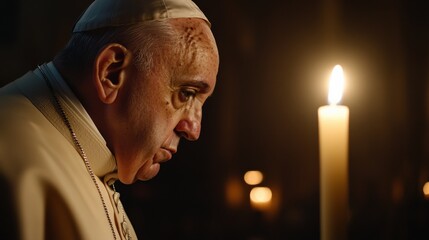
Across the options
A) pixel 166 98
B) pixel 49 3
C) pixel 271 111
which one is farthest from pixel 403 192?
pixel 166 98

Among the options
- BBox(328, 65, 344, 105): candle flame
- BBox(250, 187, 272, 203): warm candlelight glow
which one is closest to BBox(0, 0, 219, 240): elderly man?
BBox(328, 65, 344, 105): candle flame

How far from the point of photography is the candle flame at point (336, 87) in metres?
1.46

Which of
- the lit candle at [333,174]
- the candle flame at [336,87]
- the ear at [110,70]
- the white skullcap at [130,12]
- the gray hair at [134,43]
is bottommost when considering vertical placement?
the lit candle at [333,174]

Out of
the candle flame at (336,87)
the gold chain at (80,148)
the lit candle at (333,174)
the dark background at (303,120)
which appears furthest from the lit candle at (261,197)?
the lit candle at (333,174)

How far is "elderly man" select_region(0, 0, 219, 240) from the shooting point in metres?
1.38

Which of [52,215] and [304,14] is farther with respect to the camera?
[304,14]

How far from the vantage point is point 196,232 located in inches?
172

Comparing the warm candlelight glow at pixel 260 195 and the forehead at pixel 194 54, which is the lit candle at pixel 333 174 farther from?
the warm candlelight glow at pixel 260 195

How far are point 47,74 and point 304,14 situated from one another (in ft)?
10.3

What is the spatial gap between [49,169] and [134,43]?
35 cm

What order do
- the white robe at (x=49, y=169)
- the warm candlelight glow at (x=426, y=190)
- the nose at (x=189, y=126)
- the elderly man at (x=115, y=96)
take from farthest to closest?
the warm candlelight glow at (x=426, y=190)
the nose at (x=189, y=126)
the elderly man at (x=115, y=96)
the white robe at (x=49, y=169)

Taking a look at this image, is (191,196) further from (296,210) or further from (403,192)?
(403,192)

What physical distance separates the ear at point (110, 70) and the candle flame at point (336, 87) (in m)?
0.47

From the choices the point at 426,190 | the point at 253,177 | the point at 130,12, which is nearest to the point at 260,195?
the point at 253,177
